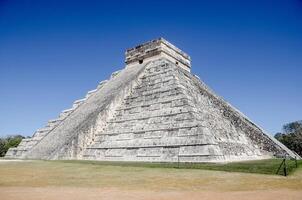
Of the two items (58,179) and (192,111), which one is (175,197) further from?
(192,111)

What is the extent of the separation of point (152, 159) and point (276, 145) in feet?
30.5

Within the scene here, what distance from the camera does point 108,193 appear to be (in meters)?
6.43

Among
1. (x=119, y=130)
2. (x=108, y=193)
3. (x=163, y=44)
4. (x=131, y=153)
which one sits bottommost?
(x=108, y=193)

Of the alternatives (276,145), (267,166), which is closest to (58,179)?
(267,166)

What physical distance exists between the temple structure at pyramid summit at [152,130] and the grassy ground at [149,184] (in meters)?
2.32

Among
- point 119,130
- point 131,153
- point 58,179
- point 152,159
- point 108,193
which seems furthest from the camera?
point 119,130

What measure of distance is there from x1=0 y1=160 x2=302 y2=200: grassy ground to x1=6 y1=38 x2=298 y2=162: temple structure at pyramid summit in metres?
2.32

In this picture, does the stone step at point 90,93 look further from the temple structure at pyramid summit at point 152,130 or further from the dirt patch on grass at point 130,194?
the dirt patch on grass at point 130,194

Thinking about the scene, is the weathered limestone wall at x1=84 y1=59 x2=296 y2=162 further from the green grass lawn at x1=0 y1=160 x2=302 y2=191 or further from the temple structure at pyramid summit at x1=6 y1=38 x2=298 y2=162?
the green grass lawn at x1=0 y1=160 x2=302 y2=191

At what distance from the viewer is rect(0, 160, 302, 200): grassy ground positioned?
6172 mm

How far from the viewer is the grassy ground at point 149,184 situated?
20.2 ft

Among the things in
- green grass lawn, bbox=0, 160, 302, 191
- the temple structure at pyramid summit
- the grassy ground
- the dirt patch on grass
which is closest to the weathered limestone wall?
the temple structure at pyramid summit

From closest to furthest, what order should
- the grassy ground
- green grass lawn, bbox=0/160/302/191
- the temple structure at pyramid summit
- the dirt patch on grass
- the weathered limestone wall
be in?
1. the dirt patch on grass
2. the grassy ground
3. green grass lawn, bbox=0/160/302/191
4. the weathered limestone wall
5. the temple structure at pyramid summit

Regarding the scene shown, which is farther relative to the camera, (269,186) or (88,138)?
(88,138)
